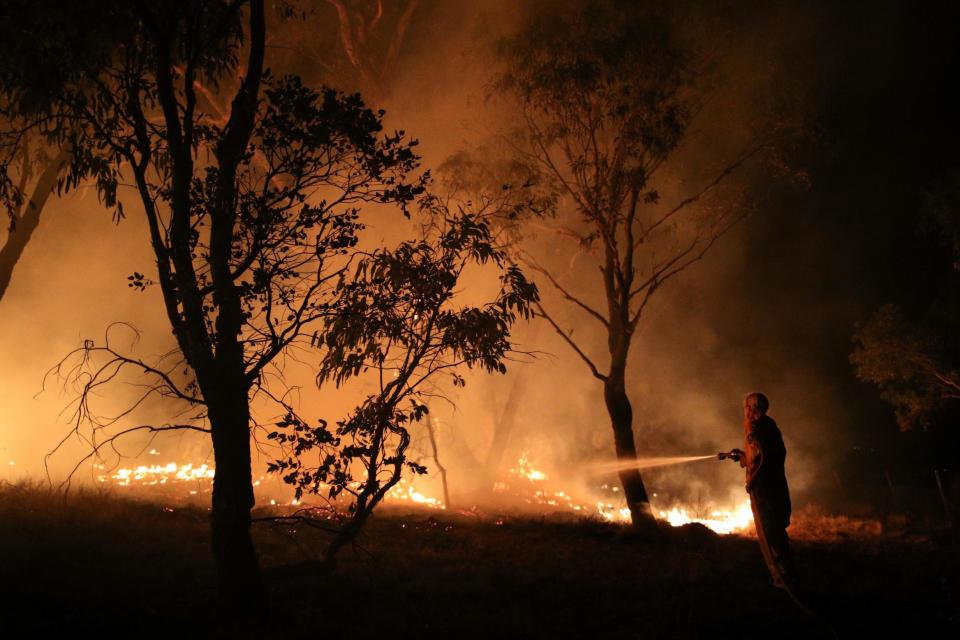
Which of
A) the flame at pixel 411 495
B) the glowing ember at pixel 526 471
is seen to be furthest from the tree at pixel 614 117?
the glowing ember at pixel 526 471

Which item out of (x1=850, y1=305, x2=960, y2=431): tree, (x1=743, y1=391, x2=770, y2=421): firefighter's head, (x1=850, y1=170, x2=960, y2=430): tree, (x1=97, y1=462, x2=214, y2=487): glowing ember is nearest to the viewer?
(x1=743, y1=391, x2=770, y2=421): firefighter's head

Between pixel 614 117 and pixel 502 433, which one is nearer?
pixel 614 117

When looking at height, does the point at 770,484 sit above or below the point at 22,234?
below

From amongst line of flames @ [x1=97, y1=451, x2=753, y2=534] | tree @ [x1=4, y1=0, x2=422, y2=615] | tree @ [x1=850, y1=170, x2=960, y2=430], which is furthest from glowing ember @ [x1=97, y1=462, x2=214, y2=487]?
tree @ [x1=850, y1=170, x2=960, y2=430]

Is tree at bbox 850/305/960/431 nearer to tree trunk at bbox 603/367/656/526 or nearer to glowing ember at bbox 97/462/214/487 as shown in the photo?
tree trunk at bbox 603/367/656/526

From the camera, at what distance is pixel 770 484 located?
7.29 m

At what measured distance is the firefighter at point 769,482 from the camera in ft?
23.7

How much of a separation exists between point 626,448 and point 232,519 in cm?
829

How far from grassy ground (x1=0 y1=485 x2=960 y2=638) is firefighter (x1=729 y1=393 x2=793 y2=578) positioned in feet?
1.77

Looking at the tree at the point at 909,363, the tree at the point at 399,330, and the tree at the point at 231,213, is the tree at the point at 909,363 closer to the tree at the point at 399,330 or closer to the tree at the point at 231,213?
the tree at the point at 399,330

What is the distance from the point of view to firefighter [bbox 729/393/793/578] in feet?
23.7

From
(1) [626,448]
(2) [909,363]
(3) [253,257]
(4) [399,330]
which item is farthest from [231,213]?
(2) [909,363]

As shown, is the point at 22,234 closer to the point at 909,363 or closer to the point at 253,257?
the point at 253,257

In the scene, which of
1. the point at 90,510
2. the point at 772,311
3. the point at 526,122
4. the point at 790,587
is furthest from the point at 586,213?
the point at 772,311
